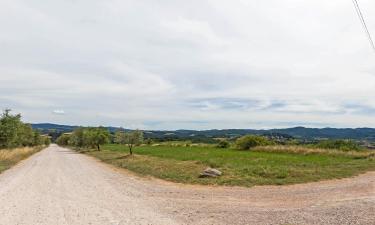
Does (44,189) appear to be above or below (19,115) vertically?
below

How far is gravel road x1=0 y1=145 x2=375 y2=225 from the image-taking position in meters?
11.6

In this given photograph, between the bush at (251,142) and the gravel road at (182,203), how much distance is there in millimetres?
49735

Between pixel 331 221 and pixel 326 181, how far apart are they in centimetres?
1062

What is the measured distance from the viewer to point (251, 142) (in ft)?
236

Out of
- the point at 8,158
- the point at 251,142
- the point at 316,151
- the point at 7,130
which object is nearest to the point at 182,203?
the point at 8,158

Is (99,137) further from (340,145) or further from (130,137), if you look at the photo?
(340,145)

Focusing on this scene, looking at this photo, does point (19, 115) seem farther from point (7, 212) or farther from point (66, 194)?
point (7, 212)

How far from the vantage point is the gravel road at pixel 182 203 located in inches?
457

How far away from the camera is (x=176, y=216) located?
39.9ft

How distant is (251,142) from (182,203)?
5833 cm

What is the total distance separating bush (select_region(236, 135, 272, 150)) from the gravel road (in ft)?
163

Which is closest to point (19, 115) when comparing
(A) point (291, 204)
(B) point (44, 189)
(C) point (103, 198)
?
(B) point (44, 189)

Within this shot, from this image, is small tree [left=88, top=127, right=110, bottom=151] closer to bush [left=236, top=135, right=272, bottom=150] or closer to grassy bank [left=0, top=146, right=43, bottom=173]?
bush [left=236, top=135, right=272, bottom=150]

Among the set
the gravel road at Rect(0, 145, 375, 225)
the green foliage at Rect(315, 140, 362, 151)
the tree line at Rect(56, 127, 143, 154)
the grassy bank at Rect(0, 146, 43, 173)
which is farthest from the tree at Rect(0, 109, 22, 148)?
the green foliage at Rect(315, 140, 362, 151)
